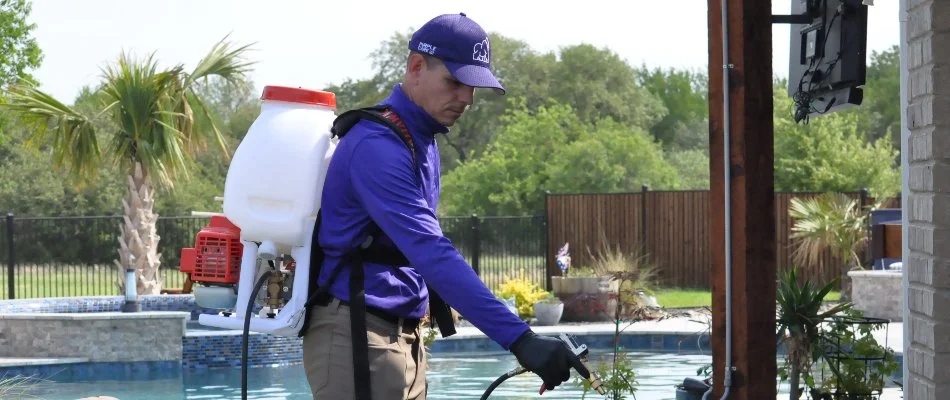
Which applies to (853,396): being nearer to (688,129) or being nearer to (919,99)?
(919,99)

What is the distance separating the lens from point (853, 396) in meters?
7.18

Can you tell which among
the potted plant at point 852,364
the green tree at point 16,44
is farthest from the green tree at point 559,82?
the potted plant at point 852,364

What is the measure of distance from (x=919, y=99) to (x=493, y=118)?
1935 inches

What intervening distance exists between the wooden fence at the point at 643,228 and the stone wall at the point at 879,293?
5.43m

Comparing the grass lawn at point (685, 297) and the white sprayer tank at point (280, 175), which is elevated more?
the white sprayer tank at point (280, 175)

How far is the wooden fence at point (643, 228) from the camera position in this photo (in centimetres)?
2119

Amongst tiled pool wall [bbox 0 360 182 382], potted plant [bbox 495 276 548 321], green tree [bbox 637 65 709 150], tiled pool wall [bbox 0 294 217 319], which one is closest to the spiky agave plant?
tiled pool wall [bbox 0 360 182 382]

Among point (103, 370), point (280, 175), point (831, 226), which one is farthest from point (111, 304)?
point (280, 175)

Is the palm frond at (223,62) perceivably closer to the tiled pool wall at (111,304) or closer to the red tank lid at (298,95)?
the tiled pool wall at (111,304)

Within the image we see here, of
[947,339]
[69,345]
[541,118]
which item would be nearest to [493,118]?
[541,118]

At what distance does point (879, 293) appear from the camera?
15.5m

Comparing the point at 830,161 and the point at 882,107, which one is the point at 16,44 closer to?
the point at 830,161

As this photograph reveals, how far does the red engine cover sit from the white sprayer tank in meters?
0.14

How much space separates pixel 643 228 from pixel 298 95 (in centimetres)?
1837
